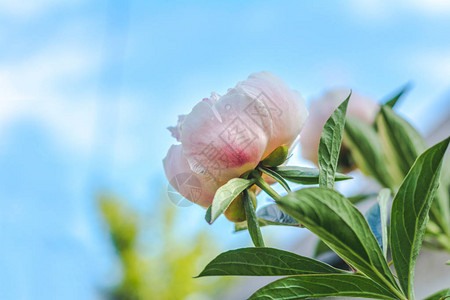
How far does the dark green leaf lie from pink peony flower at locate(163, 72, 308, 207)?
46mm

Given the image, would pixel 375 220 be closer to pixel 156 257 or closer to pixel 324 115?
pixel 324 115

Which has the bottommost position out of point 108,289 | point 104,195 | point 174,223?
point 108,289

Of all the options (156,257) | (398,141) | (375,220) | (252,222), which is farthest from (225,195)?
(156,257)

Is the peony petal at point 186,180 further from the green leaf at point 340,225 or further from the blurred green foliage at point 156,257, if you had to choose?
the blurred green foliage at point 156,257

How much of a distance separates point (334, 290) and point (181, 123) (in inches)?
5.0

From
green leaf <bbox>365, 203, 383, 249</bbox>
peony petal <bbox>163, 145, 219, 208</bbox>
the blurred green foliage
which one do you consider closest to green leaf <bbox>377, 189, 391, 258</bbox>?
green leaf <bbox>365, 203, 383, 249</bbox>

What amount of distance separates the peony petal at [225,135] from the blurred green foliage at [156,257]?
3.41m

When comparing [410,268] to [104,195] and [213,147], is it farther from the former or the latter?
[104,195]

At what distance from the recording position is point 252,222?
9.8 inches

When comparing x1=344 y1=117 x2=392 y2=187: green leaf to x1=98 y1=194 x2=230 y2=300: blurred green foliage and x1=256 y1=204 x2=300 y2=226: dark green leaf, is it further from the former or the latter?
x1=98 y1=194 x2=230 y2=300: blurred green foliage

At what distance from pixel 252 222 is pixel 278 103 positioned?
73 millimetres

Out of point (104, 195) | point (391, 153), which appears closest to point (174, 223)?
point (104, 195)

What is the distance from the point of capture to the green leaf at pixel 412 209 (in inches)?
8.5

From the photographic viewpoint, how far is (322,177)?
0.80ft
